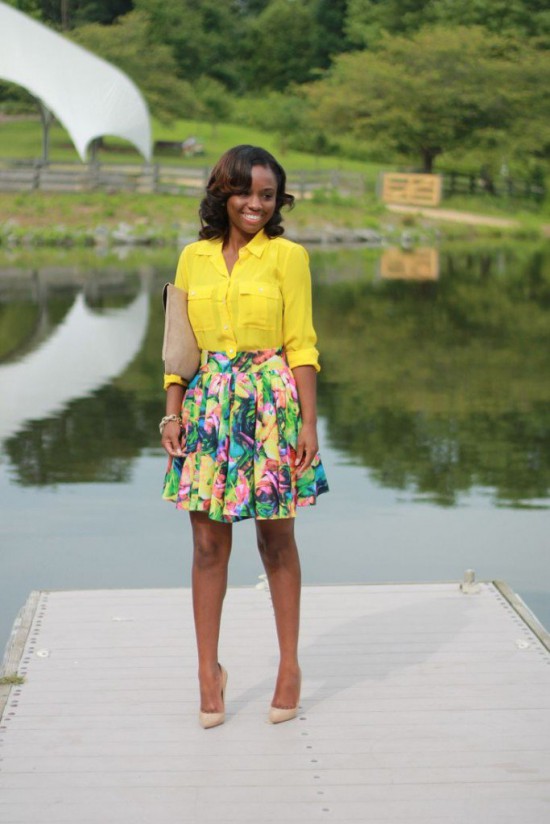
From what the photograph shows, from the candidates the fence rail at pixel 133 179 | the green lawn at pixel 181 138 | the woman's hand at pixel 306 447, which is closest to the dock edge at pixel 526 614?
the woman's hand at pixel 306 447

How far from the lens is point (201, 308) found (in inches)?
141

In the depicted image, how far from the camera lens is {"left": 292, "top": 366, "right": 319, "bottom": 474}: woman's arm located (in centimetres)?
359

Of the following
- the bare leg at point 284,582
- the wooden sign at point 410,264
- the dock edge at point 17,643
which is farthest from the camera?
the wooden sign at point 410,264

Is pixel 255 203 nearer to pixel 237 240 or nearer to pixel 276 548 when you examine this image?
pixel 237 240

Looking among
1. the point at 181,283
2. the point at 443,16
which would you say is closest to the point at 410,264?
the point at 181,283

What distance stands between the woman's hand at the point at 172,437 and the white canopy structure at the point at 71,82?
28154mm

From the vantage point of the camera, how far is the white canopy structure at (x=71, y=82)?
32.0 m

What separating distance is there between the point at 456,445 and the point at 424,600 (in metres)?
4.25

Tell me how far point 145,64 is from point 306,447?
40.8m

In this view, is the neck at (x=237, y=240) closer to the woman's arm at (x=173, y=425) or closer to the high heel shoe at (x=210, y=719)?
the woman's arm at (x=173, y=425)

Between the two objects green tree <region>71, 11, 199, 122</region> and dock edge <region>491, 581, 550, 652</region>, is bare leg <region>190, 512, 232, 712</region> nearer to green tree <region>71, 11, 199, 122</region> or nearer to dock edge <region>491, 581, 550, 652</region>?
dock edge <region>491, 581, 550, 652</region>

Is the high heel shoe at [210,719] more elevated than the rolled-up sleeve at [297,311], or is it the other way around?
the rolled-up sleeve at [297,311]

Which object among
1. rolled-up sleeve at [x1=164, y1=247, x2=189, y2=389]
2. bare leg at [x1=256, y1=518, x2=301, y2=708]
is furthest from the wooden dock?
rolled-up sleeve at [x1=164, y1=247, x2=189, y2=389]

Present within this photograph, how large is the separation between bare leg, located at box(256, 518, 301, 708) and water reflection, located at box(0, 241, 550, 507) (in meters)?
3.76
